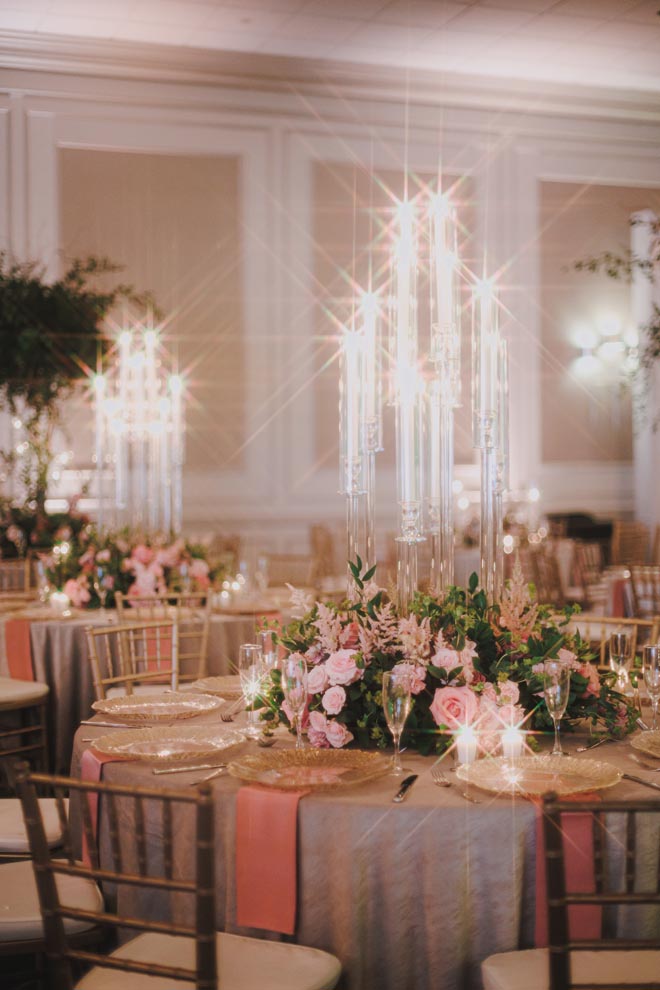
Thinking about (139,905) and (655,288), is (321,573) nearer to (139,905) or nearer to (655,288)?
(655,288)

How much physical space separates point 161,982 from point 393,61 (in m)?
9.78

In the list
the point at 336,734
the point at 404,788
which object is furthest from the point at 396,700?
the point at 336,734

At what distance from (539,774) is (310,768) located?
1.55 ft

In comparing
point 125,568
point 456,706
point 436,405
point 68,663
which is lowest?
point 68,663

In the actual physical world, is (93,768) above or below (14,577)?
below

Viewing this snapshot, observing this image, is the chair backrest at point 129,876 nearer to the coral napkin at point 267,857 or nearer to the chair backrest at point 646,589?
the coral napkin at point 267,857

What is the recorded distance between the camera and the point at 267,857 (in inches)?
89.0

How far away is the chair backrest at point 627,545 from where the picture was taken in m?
10.5

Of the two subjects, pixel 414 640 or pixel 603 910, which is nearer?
pixel 603 910

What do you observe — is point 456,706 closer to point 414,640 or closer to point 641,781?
point 414,640

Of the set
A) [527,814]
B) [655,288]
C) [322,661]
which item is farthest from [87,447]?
[527,814]

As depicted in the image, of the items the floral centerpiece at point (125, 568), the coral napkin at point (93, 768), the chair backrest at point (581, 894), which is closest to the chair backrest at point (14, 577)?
the floral centerpiece at point (125, 568)

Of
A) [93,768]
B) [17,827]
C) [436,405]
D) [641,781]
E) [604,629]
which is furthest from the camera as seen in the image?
[604,629]

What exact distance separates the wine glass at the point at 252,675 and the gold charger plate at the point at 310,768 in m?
0.23
